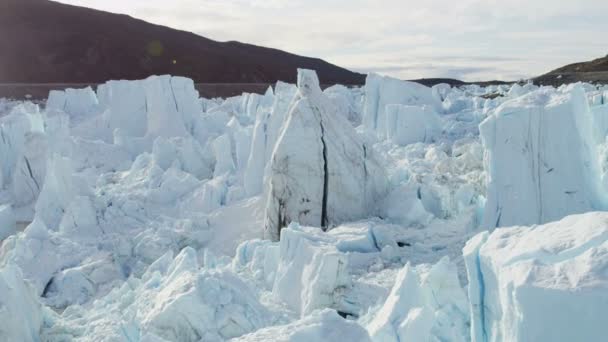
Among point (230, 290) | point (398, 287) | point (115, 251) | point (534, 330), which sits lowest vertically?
point (115, 251)

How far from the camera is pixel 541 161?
278 inches

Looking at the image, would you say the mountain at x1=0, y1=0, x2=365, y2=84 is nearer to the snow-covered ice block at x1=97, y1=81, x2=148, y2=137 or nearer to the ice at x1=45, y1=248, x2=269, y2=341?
the snow-covered ice block at x1=97, y1=81, x2=148, y2=137

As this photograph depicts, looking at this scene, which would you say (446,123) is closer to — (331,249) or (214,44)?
(331,249)

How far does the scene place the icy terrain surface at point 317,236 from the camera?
3.30 m

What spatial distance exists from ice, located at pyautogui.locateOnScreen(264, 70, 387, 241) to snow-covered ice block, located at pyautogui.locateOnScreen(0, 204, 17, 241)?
5874 mm

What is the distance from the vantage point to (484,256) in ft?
11.7

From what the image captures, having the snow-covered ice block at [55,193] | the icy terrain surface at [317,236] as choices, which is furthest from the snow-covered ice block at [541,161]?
the snow-covered ice block at [55,193]

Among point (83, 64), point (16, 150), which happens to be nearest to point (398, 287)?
point (16, 150)

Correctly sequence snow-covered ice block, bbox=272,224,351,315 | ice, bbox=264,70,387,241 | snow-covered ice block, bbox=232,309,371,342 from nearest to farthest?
1. snow-covered ice block, bbox=232,309,371,342
2. snow-covered ice block, bbox=272,224,351,315
3. ice, bbox=264,70,387,241

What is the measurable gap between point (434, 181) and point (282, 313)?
5534 mm

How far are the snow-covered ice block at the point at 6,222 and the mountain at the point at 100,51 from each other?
199 feet

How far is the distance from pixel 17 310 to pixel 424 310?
4.17 metres

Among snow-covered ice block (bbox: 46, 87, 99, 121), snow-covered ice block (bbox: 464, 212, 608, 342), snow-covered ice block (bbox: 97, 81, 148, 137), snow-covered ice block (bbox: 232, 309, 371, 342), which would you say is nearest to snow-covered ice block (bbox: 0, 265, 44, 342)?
snow-covered ice block (bbox: 232, 309, 371, 342)

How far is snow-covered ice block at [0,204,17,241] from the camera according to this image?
11641mm
